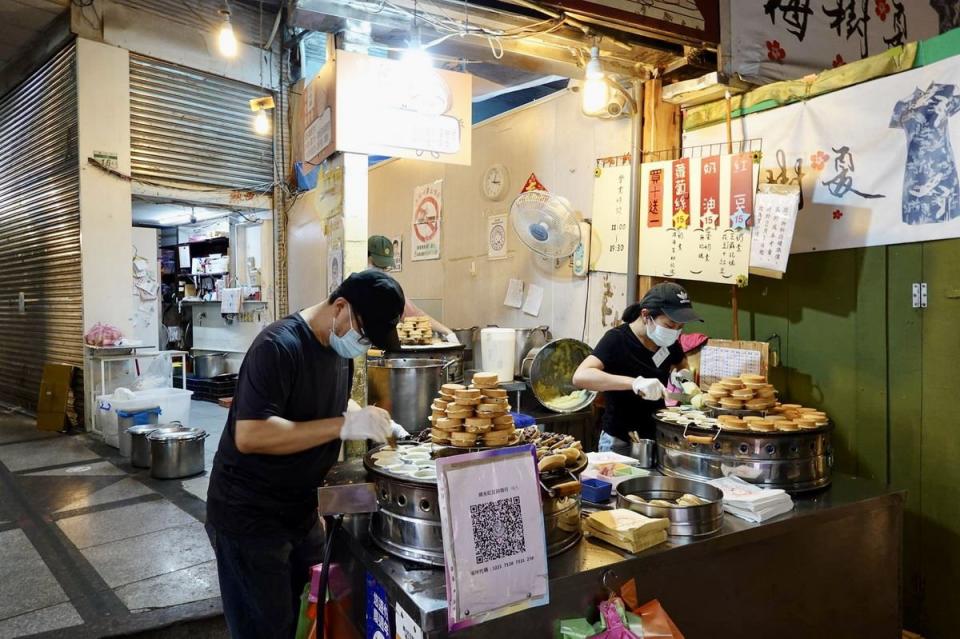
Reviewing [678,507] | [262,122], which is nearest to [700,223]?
[678,507]

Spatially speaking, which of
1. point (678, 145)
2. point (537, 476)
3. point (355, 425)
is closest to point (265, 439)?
point (355, 425)

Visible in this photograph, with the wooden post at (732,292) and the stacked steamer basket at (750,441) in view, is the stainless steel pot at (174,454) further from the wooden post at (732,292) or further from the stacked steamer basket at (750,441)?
the wooden post at (732,292)

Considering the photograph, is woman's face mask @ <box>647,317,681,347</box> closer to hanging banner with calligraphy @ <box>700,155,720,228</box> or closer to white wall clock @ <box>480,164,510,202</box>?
hanging banner with calligraphy @ <box>700,155,720,228</box>

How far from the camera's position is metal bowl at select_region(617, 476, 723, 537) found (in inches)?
91.5

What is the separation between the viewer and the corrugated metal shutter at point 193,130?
8.27m

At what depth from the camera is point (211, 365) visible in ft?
36.1

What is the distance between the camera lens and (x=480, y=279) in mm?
7414

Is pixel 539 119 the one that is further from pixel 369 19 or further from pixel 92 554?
pixel 92 554

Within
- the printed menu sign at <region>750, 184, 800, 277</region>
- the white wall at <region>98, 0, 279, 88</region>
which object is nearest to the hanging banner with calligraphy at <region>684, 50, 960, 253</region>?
the printed menu sign at <region>750, 184, 800, 277</region>

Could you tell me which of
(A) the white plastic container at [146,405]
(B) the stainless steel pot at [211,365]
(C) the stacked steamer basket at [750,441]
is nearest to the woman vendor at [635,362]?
(C) the stacked steamer basket at [750,441]

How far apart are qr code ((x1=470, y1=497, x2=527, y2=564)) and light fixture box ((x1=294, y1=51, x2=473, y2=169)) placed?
302 cm

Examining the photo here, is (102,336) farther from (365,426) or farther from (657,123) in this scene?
(657,123)

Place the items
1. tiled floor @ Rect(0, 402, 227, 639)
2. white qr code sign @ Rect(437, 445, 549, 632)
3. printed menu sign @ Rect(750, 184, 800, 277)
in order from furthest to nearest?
printed menu sign @ Rect(750, 184, 800, 277), tiled floor @ Rect(0, 402, 227, 639), white qr code sign @ Rect(437, 445, 549, 632)

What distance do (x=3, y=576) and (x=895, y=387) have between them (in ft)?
19.5
